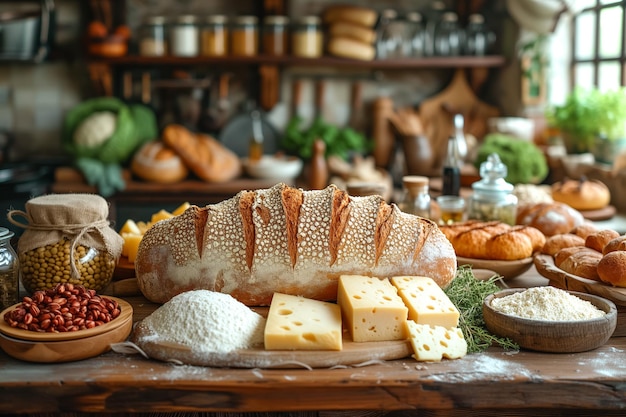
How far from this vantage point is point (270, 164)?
4.12 meters

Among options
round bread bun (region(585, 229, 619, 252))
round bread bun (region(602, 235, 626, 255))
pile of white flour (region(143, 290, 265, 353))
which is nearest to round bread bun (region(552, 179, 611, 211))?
round bread bun (region(585, 229, 619, 252))

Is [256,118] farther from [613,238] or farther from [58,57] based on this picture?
[613,238]

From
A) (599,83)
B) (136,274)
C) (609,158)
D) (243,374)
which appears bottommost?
(243,374)

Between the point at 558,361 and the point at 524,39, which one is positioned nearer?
the point at 558,361

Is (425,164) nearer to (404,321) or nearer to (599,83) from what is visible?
(599,83)

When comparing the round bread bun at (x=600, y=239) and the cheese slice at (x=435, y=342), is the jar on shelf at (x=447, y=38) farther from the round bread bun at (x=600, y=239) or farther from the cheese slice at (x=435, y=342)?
the cheese slice at (x=435, y=342)

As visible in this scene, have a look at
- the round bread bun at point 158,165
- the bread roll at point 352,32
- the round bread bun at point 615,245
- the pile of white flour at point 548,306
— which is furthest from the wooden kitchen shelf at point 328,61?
the pile of white flour at point 548,306

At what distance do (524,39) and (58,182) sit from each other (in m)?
2.89

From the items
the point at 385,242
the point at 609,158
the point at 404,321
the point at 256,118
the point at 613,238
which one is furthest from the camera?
the point at 256,118

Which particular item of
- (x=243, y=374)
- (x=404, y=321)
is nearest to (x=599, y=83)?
(x=404, y=321)

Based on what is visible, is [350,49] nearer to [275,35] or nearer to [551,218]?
[275,35]

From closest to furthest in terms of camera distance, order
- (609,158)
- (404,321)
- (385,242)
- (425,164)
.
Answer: (404,321), (385,242), (609,158), (425,164)

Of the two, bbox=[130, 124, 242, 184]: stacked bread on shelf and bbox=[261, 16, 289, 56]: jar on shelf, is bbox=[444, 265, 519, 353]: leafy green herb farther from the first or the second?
bbox=[261, 16, 289, 56]: jar on shelf

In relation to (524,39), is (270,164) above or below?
below
